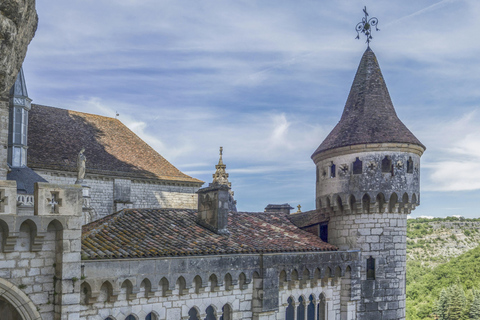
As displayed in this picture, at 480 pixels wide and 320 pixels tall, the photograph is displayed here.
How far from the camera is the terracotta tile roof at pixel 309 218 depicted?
19.6m

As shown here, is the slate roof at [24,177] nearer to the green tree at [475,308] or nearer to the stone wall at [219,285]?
the stone wall at [219,285]

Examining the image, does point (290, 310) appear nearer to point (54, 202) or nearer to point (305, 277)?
point (305, 277)

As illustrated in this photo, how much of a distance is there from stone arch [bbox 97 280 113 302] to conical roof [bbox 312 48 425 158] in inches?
416

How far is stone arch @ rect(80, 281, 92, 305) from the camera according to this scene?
11.4m

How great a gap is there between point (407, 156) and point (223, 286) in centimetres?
887

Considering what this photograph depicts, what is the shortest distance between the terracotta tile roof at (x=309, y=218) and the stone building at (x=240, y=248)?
8cm

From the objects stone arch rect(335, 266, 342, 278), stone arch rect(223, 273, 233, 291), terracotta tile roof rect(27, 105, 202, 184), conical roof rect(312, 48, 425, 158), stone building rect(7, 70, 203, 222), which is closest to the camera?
stone arch rect(223, 273, 233, 291)

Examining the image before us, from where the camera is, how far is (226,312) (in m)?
14.6

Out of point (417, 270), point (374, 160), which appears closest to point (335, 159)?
point (374, 160)

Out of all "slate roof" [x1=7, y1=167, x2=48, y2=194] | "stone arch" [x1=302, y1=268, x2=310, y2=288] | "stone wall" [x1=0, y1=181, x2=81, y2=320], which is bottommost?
"stone arch" [x1=302, y1=268, x2=310, y2=288]

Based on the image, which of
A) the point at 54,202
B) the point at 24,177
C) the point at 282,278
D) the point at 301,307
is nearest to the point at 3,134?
the point at 24,177

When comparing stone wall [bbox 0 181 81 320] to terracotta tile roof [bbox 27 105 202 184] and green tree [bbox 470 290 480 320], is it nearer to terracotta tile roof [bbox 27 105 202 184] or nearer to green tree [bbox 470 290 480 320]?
terracotta tile roof [bbox 27 105 202 184]

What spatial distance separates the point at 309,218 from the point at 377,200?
3.03 metres

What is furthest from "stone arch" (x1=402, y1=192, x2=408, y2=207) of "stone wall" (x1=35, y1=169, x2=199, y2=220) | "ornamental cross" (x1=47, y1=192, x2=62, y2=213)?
"stone wall" (x1=35, y1=169, x2=199, y2=220)
